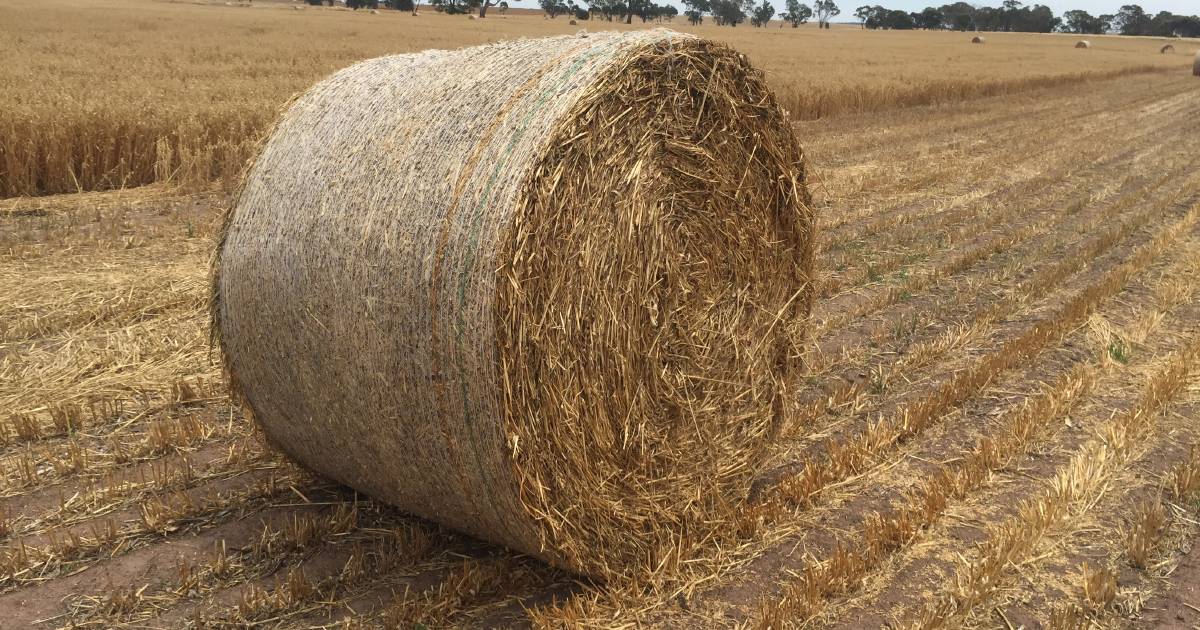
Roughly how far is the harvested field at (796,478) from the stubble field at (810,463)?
0.05ft

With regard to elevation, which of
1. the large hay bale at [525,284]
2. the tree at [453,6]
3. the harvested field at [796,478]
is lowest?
the harvested field at [796,478]

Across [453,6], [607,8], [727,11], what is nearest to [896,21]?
[727,11]

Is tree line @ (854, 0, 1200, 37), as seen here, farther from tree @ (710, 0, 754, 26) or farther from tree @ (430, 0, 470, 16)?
tree @ (430, 0, 470, 16)

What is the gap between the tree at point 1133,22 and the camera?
107250mm

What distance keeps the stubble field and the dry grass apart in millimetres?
336

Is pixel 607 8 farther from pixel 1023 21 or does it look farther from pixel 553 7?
pixel 1023 21

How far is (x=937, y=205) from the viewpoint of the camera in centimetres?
1053

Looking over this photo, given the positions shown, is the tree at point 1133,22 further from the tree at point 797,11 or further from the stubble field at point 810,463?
the stubble field at point 810,463

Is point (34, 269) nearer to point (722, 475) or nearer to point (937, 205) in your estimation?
point (722, 475)

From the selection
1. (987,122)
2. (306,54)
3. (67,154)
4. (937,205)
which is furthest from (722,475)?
(306,54)

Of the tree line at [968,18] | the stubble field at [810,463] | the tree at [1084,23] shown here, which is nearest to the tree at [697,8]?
the tree line at [968,18]

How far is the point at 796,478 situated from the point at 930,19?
357ft

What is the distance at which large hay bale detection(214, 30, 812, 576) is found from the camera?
10.8 feet

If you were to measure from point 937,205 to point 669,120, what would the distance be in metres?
7.41
